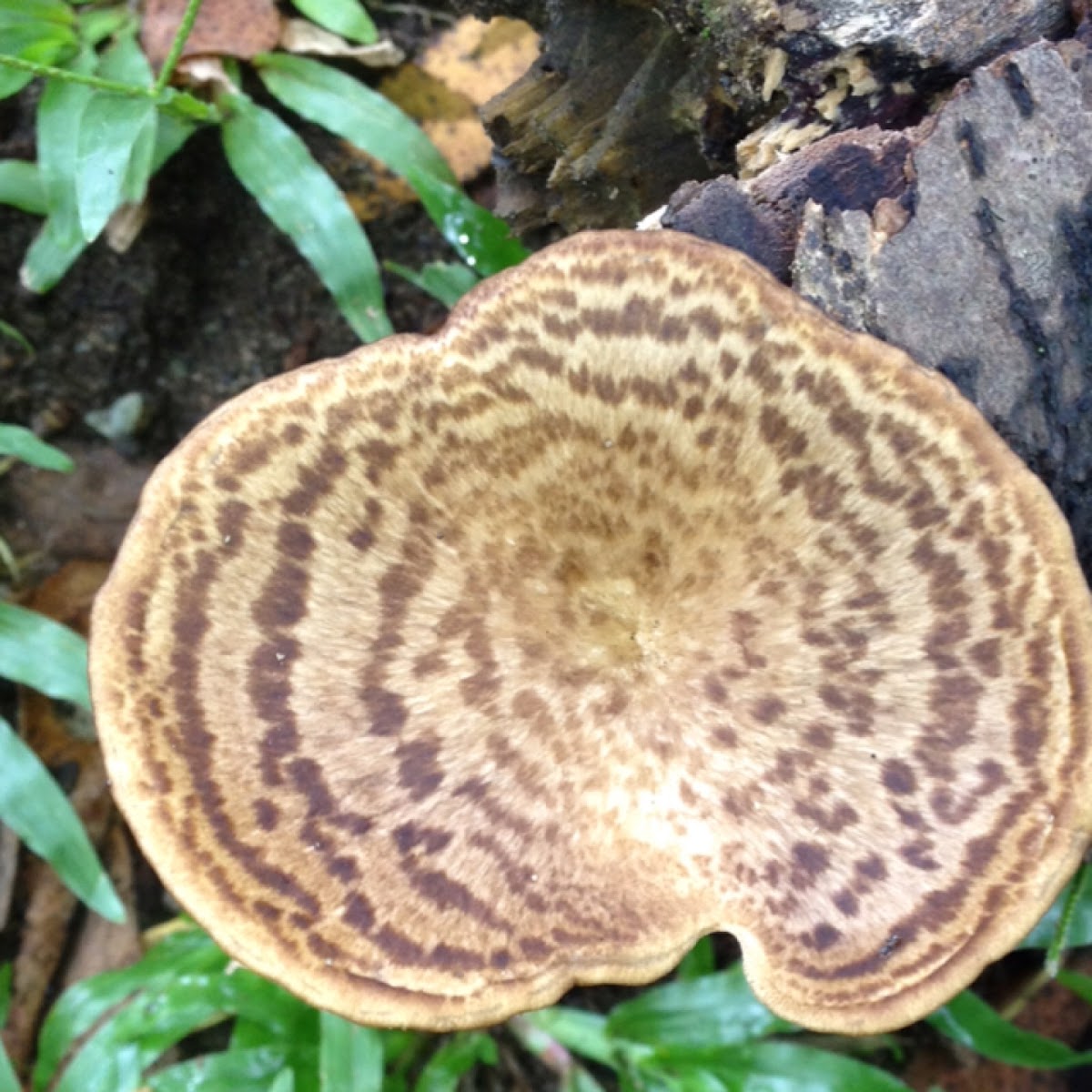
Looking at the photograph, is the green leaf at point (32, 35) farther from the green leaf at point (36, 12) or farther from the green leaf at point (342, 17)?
the green leaf at point (342, 17)

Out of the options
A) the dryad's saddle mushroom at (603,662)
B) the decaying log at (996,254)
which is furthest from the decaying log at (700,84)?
the dryad's saddle mushroom at (603,662)

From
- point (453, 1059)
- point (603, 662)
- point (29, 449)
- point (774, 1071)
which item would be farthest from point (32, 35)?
point (774, 1071)

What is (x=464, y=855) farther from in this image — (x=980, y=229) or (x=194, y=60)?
(x=194, y=60)

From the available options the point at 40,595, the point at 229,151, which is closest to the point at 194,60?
the point at 229,151

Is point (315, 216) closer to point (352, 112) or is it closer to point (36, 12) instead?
point (352, 112)

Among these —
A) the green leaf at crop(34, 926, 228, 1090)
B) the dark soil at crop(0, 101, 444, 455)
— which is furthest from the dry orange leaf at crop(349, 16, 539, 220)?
the green leaf at crop(34, 926, 228, 1090)

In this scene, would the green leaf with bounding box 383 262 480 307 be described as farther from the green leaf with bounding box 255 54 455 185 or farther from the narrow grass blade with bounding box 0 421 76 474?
the narrow grass blade with bounding box 0 421 76 474
